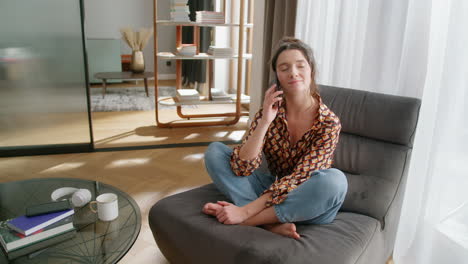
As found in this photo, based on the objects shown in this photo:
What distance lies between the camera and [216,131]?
3752mm

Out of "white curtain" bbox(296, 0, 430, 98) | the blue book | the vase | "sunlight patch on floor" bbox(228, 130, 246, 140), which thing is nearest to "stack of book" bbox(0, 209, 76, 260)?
the blue book

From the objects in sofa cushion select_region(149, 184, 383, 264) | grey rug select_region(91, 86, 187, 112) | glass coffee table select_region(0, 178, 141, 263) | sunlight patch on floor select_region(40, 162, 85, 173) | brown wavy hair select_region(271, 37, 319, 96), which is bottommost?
sunlight patch on floor select_region(40, 162, 85, 173)

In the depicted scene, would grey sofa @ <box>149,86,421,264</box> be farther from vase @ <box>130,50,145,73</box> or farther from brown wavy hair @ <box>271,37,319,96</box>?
vase @ <box>130,50,145,73</box>

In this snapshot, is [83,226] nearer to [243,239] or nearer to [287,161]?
[243,239]

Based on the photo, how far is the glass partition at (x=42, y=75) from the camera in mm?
2799

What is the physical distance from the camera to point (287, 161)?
1.66m

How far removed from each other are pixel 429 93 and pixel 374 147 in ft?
1.13

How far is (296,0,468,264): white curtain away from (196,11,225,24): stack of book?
5.33 feet

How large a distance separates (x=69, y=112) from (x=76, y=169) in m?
0.59

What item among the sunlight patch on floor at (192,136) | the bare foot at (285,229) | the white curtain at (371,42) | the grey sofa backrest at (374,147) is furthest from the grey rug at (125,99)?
the bare foot at (285,229)

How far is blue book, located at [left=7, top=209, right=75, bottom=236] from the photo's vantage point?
1233 millimetres

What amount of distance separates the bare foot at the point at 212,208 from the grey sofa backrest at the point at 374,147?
541 mm

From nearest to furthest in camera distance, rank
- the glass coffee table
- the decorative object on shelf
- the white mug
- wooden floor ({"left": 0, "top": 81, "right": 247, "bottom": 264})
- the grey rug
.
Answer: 1. the glass coffee table
2. the white mug
3. wooden floor ({"left": 0, "top": 81, "right": 247, "bottom": 264})
4. the grey rug
5. the decorative object on shelf

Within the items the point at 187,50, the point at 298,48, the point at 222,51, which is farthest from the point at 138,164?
the point at 298,48
